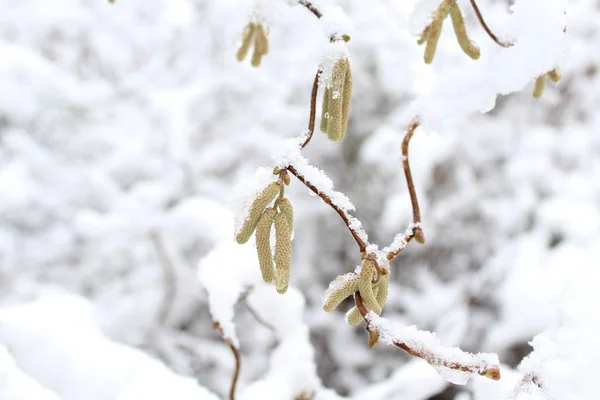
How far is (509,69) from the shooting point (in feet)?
3.09

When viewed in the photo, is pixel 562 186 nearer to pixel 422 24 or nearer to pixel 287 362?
pixel 287 362

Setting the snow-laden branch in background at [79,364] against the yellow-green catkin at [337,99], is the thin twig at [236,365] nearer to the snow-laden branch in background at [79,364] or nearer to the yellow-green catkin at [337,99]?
the snow-laden branch in background at [79,364]

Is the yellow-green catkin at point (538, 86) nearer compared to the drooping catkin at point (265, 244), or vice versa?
the drooping catkin at point (265, 244)

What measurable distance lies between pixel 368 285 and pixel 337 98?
0.25 metres

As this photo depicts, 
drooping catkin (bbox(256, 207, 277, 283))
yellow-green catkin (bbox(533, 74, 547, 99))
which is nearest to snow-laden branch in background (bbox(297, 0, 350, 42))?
drooping catkin (bbox(256, 207, 277, 283))

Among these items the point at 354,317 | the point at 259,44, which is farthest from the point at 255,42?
the point at 354,317

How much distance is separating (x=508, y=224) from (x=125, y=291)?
182 cm

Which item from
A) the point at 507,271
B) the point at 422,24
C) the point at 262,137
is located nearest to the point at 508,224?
the point at 507,271

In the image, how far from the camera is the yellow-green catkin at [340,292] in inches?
26.6

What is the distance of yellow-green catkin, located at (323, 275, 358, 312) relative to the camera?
2.22ft

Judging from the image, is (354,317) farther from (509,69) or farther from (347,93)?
(509,69)

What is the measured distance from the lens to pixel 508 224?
2736mm

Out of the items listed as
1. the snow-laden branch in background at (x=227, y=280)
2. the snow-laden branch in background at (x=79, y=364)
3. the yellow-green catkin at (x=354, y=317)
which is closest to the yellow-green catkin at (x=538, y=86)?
the yellow-green catkin at (x=354, y=317)

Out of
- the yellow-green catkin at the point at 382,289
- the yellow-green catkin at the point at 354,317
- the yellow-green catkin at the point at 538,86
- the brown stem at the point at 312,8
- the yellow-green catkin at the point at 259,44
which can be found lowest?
the yellow-green catkin at the point at 354,317
